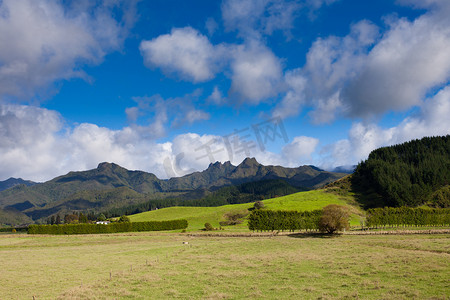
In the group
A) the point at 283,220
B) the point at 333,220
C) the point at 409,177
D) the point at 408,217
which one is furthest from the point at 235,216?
the point at 409,177

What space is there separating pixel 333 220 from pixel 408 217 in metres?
32.6

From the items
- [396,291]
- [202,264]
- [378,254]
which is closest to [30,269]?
[202,264]

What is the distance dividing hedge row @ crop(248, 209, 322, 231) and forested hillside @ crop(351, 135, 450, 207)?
6894cm

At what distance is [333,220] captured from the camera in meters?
65.2

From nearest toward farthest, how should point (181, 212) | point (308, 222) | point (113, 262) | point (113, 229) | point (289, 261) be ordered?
point (289, 261) < point (113, 262) < point (308, 222) < point (113, 229) < point (181, 212)

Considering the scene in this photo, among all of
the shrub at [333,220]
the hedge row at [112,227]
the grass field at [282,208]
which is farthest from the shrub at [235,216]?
the shrub at [333,220]

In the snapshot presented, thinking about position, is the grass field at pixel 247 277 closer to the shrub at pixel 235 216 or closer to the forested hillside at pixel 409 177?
the shrub at pixel 235 216

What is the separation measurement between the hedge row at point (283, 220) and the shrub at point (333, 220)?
1261cm

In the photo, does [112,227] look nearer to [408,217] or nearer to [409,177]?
[408,217]

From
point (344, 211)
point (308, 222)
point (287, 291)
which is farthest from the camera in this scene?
point (308, 222)

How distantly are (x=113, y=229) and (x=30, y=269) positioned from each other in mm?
69904

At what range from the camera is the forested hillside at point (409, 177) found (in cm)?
12519

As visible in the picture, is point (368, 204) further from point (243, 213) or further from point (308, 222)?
point (308, 222)

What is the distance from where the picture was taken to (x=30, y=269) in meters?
36.2
